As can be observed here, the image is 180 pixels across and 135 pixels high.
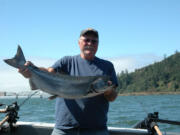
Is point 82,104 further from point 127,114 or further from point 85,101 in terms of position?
point 127,114

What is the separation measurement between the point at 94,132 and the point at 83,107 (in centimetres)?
46

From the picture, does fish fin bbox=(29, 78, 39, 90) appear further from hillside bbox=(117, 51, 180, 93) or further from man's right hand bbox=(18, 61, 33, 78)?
hillside bbox=(117, 51, 180, 93)

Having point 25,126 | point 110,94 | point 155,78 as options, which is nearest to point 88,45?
point 110,94

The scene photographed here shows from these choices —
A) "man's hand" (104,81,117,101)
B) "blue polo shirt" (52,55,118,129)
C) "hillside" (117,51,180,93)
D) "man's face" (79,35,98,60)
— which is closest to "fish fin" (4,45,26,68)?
"blue polo shirt" (52,55,118,129)

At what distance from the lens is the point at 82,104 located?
4.64 metres

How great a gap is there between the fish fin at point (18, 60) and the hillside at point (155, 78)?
148647 mm

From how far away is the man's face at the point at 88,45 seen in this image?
4875 mm

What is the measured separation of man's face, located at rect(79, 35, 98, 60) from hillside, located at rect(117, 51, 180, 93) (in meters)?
148

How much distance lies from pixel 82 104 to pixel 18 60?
4.31ft

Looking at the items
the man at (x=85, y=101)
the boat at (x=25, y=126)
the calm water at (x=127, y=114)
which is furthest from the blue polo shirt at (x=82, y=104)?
the calm water at (x=127, y=114)

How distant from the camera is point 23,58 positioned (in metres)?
4.76

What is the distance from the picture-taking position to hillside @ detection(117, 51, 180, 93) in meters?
164

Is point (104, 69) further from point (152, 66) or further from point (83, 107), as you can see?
point (152, 66)

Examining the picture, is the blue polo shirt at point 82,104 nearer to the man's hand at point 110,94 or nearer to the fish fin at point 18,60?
the man's hand at point 110,94
